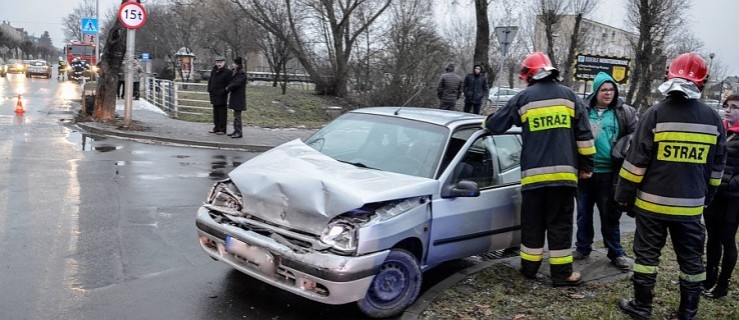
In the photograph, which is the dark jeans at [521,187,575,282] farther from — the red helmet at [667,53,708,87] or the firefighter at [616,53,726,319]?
the red helmet at [667,53,708,87]

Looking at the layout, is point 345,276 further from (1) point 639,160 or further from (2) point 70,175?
(2) point 70,175

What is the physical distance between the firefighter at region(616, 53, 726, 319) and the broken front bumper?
1853 mm

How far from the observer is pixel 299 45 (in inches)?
1113

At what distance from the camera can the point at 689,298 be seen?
4.38 meters

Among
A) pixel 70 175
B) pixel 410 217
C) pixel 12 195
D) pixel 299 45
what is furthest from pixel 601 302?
pixel 299 45

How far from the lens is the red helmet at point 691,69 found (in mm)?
4184

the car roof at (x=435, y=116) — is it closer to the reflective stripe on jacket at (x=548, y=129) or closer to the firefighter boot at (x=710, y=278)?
the reflective stripe on jacket at (x=548, y=129)

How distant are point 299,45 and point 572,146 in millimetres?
24327

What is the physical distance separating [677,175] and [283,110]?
64.0ft

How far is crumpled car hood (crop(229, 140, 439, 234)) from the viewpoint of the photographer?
13.9 ft

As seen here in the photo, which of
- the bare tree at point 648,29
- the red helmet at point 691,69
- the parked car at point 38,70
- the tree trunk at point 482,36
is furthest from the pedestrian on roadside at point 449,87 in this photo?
the parked car at point 38,70

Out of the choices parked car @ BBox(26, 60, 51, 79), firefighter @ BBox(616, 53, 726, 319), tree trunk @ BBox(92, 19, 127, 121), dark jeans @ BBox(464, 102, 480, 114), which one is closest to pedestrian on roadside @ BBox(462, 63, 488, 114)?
dark jeans @ BBox(464, 102, 480, 114)

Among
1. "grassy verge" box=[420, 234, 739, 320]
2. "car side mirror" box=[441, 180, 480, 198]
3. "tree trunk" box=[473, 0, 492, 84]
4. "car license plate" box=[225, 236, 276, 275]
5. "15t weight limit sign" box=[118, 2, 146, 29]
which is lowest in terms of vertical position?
"grassy verge" box=[420, 234, 739, 320]

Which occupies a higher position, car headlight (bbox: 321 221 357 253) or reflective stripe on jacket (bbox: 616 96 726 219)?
reflective stripe on jacket (bbox: 616 96 726 219)
